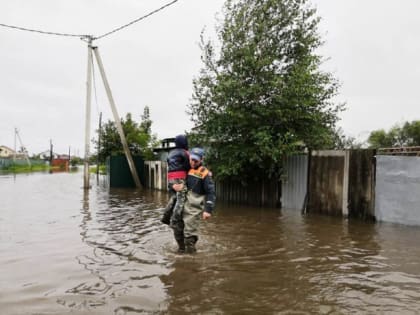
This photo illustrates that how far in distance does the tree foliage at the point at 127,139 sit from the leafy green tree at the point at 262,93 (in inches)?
462

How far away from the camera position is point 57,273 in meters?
4.93

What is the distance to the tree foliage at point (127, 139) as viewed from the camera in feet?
81.3

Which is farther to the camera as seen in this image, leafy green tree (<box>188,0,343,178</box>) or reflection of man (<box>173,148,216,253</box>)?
leafy green tree (<box>188,0,343,178</box>)

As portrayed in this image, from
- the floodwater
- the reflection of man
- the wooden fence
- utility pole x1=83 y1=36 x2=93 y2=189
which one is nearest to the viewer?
the floodwater

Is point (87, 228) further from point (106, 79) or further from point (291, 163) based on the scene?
point (106, 79)

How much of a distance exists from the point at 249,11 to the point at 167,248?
8.63 metres

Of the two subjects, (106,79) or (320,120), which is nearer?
(320,120)

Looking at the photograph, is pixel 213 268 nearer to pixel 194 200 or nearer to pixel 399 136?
pixel 194 200

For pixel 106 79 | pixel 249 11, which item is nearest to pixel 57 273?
pixel 249 11

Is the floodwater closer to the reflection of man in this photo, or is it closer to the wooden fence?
the reflection of man

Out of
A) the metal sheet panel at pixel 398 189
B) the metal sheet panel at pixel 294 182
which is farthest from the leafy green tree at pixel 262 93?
the metal sheet panel at pixel 398 189

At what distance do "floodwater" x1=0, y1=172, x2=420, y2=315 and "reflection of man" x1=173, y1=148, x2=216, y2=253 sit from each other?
0.29 meters

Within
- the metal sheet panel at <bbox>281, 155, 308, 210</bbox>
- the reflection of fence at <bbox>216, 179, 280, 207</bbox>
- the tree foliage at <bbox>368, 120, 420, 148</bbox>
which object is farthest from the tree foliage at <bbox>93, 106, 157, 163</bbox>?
the tree foliage at <bbox>368, 120, 420, 148</bbox>

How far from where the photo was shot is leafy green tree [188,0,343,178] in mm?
11242
